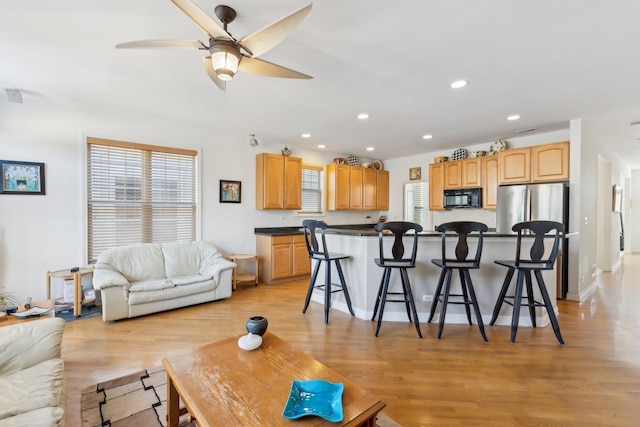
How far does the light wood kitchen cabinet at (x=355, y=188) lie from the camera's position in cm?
656

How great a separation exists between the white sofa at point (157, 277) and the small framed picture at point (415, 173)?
15.1 feet

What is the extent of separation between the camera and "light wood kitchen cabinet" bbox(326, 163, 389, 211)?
20.8ft

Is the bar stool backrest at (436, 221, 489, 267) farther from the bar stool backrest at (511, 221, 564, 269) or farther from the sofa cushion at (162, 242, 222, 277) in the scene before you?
the sofa cushion at (162, 242, 222, 277)

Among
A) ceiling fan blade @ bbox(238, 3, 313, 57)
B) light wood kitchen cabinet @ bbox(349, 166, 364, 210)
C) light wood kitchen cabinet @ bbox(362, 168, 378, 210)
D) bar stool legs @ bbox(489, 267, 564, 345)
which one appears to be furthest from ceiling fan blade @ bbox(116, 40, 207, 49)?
light wood kitchen cabinet @ bbox(362, 168, 378, 210)

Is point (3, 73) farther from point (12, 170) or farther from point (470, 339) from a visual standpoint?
point (470, 339)

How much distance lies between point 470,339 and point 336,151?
4569mm

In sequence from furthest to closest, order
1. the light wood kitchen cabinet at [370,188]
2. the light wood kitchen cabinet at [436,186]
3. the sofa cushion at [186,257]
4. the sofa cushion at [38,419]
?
1. the light wood kitchen cabinet at [370,188]
2. the light wood kitchen cabinet at [436,186]
3. the sofa cushion at [186,257]
4. the sofa cushion at [38,419]

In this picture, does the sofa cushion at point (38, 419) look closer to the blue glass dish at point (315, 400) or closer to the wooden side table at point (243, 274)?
the blue glass dish at point (315, 400)

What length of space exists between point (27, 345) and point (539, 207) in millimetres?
5633

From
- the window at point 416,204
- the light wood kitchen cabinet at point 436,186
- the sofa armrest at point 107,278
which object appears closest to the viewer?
the sofa armrest at point 107,278

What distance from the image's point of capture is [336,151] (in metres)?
6.38

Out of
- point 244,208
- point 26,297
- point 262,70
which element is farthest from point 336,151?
A: point 26,297

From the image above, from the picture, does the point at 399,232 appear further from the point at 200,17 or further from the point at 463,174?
the point at 463,174

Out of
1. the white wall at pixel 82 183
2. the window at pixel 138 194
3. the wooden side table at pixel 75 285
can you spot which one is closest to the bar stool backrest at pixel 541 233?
the white wall at pixel 82 183
